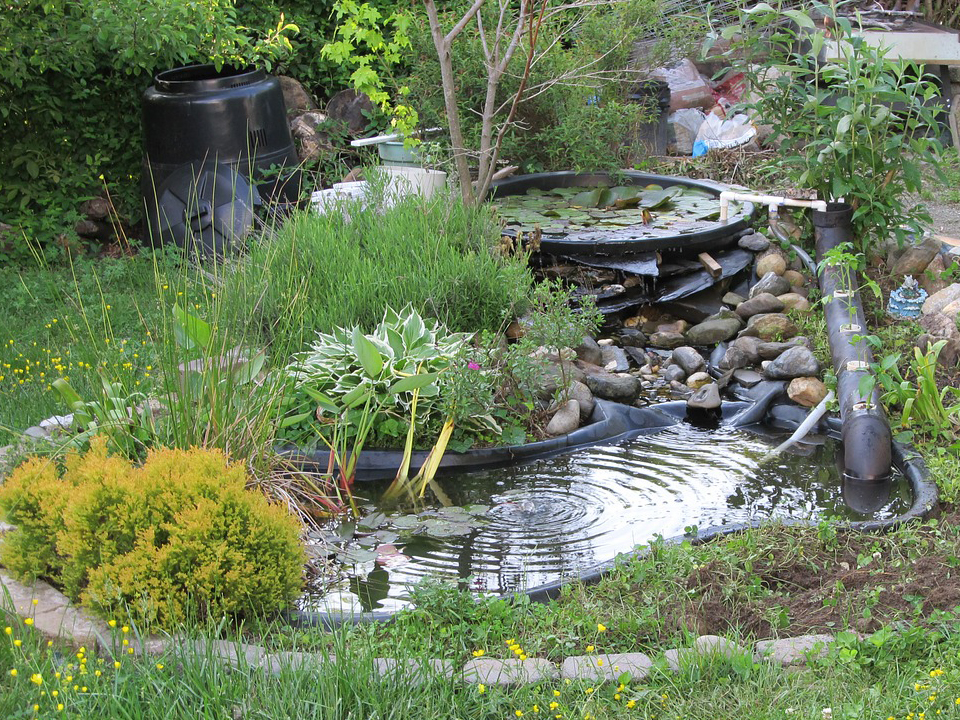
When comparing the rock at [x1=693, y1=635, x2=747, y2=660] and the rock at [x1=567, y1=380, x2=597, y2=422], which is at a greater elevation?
the rock at [x1=693, y1=635, x2=747, y2=660]

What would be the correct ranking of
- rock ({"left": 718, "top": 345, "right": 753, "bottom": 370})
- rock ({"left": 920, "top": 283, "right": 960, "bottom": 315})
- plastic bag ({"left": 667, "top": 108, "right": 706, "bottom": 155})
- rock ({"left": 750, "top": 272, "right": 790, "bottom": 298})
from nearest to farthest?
rock ({"left": 920, "top": 283, "right": 960, "bottom": 315}) < rock ({"left": 718, "top": 345, "right": 753, "bottom": 370}) < rock ({"left": 750, "top": 272, "right": 790, "bottom": 298}) < plastic bag ({"left": 667, "top": 108, "right": 706, "bottom": 155})

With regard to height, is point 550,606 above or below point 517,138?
below

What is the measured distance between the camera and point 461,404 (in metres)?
4.10

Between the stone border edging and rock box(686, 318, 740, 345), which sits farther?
rock box(686, 318, 740, 345)

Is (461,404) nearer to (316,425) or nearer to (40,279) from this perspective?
(316,425)

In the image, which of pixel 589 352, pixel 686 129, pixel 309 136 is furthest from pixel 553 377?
pixel 686 129

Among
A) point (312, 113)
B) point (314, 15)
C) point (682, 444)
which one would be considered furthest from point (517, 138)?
point (682, 444)

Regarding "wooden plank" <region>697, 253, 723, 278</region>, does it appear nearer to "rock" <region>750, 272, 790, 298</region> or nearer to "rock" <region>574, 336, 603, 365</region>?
"rock" <region>750, 272, 790, 298</region>

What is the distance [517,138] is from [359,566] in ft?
14.5

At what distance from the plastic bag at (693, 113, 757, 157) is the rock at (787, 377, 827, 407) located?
4.17 m

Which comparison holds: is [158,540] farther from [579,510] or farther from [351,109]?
[351,109]

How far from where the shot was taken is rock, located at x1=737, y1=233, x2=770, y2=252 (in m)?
6.03

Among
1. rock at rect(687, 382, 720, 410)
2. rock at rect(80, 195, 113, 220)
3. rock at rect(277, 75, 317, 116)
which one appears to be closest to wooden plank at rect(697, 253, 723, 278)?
rock at rect(687, 382, 720, 410)

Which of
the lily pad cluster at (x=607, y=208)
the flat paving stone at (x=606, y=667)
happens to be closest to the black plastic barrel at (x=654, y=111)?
the lily pad cluster at (x=607, y=208)
